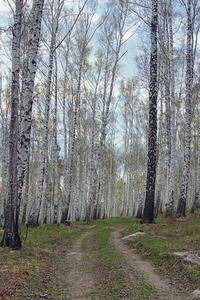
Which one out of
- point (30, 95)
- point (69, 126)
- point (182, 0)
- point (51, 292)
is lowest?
point (51, 292)

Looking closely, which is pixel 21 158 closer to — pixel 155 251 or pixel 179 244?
pixel 155 251

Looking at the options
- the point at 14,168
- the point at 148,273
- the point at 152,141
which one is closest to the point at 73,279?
the point at 148,273

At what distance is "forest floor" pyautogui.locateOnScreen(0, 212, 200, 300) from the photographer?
457 centimetres

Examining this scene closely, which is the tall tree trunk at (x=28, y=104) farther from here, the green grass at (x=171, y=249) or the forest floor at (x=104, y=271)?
the green grass at (x=171, y=249)

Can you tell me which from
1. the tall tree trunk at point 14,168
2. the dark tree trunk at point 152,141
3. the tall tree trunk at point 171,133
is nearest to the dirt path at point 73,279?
the tall tree trunk at point 14,168

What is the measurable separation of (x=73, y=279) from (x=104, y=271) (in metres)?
0.79

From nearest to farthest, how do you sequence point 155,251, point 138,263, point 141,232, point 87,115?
point 138,263, point 155,251, point 141,232, point 87,115

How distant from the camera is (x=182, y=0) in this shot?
547 inches

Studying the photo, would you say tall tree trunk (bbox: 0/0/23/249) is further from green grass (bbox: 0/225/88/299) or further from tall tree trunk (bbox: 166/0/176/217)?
tall tree trunk (bbox: 166/0/176/217)

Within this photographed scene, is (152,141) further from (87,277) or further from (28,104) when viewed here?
(87,277)

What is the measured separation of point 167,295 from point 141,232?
512 cm

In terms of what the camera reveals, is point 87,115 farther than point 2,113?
Yes

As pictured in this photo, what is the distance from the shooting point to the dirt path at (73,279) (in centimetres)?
475

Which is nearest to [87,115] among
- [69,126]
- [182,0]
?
[69,126]
